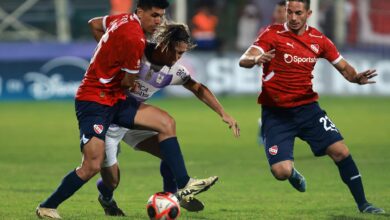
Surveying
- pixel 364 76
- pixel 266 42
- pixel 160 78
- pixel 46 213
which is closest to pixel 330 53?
pixel 364 76

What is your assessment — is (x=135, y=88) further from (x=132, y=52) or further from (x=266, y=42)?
(x=266, y=42)

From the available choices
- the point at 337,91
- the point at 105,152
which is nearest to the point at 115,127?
the point at 105,152

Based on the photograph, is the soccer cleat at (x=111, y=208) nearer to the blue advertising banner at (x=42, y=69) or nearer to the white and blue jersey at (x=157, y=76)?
the white and blue jersey at (x=157, y=76)

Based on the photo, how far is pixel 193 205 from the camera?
9211mm

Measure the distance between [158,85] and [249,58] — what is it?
34.6 inches

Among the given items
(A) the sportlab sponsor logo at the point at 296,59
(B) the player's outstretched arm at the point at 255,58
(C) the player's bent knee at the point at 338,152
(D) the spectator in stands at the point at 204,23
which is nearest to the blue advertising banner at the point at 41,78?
(D) the spectator in stands at the point at 204,23

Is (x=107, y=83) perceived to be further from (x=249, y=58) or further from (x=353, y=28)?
(x=353, y=28)

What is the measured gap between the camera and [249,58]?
9.11 meters

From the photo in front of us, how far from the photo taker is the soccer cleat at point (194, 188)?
8.44 metres

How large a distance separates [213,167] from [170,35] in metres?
4.97

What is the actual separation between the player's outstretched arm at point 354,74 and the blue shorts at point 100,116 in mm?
2049

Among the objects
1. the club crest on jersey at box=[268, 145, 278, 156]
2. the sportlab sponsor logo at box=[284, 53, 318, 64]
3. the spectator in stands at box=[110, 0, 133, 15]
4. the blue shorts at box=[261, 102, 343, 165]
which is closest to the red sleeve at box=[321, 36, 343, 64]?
the sportlab sponsor logo at box=[284, 53, 318, 64]

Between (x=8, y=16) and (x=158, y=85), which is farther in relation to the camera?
(x=8, y=16)

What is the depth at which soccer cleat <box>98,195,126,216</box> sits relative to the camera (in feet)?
30.2
